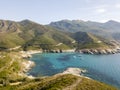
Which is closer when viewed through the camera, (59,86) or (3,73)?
(59,86)

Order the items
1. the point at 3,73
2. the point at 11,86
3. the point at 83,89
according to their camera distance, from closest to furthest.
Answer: the point at 83,89, the point at 11,86, the point at 3,73

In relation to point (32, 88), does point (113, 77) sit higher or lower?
lower

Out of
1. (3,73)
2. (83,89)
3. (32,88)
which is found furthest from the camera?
(3,73)

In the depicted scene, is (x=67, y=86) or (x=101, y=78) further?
(x=101, y=78)

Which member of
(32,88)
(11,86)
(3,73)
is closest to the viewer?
(32,88)

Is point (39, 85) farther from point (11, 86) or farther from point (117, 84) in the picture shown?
point (117, 84)

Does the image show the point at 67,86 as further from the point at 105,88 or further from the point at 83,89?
the point at 105,88

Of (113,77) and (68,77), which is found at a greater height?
(68,77)

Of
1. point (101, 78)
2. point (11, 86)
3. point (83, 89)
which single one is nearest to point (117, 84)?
point (101, 78)

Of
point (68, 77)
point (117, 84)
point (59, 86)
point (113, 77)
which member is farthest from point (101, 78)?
point (59, 86)
